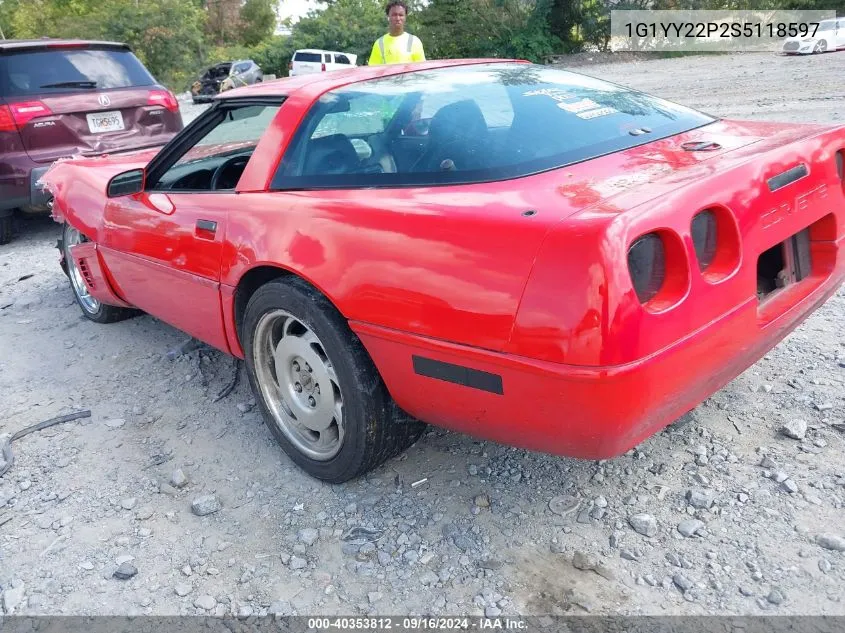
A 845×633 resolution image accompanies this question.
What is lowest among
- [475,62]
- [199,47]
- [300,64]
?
[475,62]

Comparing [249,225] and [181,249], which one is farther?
[181,249]

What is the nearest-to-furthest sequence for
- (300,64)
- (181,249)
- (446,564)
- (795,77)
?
(446,564)
(181,249)
(795,77)
(300,64)

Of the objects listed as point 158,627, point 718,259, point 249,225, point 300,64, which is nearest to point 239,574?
point 158,627

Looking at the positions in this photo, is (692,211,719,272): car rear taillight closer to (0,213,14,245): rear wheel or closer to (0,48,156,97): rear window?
(0,48,156,97): rear window

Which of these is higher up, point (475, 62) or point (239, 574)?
point (475, 62)

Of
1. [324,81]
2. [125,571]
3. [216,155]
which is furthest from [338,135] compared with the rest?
[125,571]

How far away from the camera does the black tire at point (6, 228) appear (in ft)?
20.7

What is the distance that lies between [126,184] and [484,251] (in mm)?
2234

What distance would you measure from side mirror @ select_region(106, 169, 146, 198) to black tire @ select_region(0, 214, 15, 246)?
11.7 feet

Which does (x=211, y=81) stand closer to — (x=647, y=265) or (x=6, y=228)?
(x=6, y=228)

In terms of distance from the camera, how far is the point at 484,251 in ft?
6.13

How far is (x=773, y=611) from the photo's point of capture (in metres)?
1.85

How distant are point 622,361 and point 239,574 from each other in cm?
137

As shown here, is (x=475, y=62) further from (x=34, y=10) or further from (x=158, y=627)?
(x=34, y=10)
